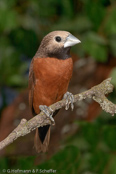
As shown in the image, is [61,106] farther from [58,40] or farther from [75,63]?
[75,63]

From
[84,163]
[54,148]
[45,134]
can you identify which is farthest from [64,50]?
[54,148]

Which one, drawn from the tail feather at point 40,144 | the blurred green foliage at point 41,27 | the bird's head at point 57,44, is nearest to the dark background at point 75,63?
the blurred green foliage at point 41,27

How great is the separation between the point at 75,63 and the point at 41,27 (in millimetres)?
702

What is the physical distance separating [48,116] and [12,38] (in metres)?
2.63

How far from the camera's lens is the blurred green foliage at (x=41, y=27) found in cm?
429

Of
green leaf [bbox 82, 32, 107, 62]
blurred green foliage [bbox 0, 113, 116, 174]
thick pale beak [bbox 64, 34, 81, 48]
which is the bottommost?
blurred green foliage [bbox 0, 113, 116, 174]

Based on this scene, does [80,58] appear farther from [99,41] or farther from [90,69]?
[99,41]

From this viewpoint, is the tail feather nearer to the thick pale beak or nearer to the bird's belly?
the bird's belly

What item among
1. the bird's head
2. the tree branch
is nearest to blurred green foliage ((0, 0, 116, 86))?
the bird's head

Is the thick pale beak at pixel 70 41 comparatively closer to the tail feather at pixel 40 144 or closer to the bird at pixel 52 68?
the bird at pixel 52 68

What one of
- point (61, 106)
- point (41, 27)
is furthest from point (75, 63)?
point (61, 106)

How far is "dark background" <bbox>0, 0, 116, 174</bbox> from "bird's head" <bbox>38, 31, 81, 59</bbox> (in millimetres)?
977

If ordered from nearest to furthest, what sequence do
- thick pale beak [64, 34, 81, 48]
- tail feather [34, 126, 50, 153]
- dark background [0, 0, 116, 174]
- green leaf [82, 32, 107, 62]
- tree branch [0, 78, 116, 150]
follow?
1. tree branch [0, 78, 116, 150]
2. thick pale beak [64, 34, 81, 48]
3. tail feather [34, 126, 50, 153]
4. dark background [0, 0, 116, 174]
5. green leaf [82, 32, 107, 62]

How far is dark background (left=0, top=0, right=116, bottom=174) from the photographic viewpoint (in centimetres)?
372
